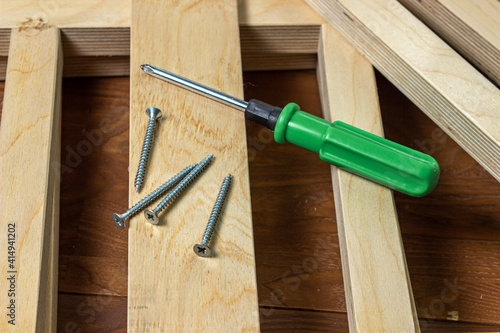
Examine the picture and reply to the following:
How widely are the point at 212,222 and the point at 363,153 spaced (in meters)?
0.26

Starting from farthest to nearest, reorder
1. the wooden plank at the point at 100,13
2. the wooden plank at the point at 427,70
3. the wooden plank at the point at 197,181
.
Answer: the wooden plank at the point at 100,13
the wooden plank at the point at 427,70
the wooden plank at the point at 197,181

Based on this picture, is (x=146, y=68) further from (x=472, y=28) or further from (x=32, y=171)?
(x=472, y=28)

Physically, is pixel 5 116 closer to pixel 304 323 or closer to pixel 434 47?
pixel 304 323

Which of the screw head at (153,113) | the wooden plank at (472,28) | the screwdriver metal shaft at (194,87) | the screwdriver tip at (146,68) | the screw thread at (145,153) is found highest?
the wooden plank at (472,28)

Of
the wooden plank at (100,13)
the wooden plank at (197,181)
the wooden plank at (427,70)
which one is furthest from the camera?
the wooden plank at (100,13)

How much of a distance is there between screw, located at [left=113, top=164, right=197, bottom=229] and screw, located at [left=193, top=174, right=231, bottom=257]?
7cm

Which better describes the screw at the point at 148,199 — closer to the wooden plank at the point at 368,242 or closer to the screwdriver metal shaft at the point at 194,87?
the screwdriver metal shaft at the point at 194,87

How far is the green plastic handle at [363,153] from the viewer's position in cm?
75

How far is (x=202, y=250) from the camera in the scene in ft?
2.36

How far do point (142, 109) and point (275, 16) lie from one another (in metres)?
0.38

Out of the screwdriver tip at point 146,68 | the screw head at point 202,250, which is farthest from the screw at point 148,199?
the screwdriver tip at point 146,68

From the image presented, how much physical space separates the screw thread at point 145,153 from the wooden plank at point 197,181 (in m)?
0.01

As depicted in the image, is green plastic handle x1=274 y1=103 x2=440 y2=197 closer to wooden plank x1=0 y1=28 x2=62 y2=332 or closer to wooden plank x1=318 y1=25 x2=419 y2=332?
wooden plank x1=318 y1=25 x2=419 y2=332

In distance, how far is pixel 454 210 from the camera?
0.99 meters
